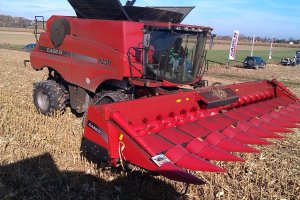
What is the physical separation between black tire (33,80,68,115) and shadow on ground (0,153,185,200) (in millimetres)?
2322

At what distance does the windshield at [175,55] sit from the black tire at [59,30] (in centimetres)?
192

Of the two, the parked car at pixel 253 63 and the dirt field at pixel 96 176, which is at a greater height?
the parked car at pixel 253 63

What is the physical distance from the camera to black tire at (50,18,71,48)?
6.05 m

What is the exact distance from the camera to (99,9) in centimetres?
550

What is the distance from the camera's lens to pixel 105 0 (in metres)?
5.24

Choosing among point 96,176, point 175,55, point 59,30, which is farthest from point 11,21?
point 96,176

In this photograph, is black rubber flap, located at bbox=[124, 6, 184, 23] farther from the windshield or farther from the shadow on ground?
the shadow on ground

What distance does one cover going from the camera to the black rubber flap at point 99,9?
17.1 feet

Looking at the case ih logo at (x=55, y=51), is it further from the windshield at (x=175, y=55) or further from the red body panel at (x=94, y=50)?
the windshield at (x=175, y=55)

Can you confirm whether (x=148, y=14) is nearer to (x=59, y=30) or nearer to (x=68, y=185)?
(x=59, y=30)

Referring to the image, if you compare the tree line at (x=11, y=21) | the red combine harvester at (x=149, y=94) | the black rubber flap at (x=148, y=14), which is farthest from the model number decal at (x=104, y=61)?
the tree line at (x=11, y=21)

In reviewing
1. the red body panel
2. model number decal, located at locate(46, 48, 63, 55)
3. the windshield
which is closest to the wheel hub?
the red body panel

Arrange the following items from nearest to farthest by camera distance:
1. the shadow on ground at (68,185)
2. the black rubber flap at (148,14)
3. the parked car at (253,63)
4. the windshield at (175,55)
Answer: the shadow on ground at (68,185) → the windshield at (175,55) → the black rubber flap at (148,14) → the parked car at (253,63)

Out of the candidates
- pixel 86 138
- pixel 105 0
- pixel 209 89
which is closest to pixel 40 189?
pixel 86 138
